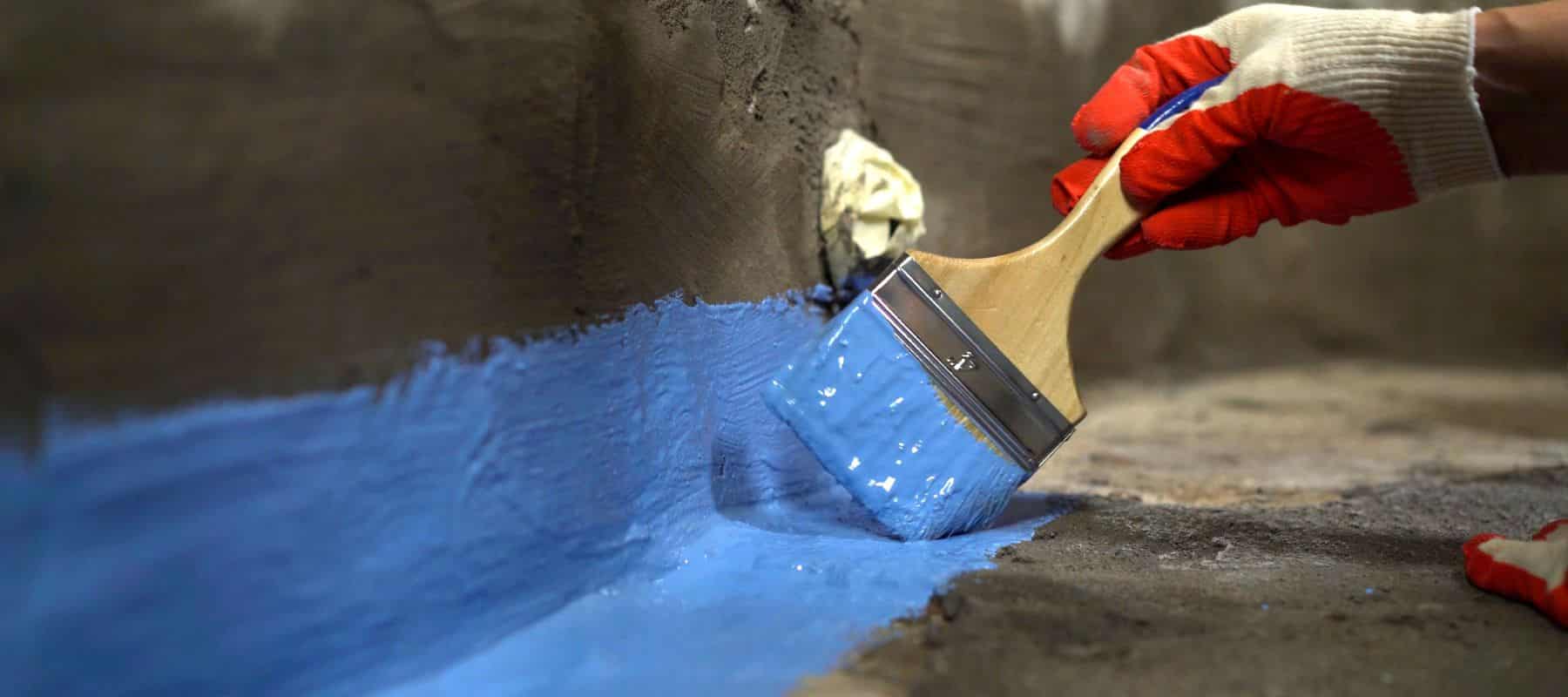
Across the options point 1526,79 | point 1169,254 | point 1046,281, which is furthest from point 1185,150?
point 1169,254

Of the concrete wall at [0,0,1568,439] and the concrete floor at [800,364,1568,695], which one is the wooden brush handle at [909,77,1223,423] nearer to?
the concrete floor at [800,364,1568,695]

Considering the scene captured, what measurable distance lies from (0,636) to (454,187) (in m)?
0.52

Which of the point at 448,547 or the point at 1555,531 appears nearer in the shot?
the point at 448,547

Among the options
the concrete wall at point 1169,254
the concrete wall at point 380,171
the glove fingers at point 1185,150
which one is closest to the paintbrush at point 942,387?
the glove fingers at point 1185,150

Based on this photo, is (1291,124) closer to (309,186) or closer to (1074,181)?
(1074,181)

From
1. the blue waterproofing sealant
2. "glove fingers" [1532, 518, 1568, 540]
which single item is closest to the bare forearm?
"glove fingers" [1532, 518, 1568, 540]

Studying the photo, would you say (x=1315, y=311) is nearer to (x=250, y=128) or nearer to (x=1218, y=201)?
(x=1218, y=201)

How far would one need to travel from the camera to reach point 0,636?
0.73 meters

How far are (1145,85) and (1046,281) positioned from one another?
1.18 feet

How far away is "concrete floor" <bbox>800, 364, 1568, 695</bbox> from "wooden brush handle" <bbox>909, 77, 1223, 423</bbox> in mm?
247

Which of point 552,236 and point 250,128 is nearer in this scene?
point 250,128

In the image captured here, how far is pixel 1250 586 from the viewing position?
3.99 feet

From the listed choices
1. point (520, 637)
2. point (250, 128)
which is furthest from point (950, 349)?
point (250, 128)

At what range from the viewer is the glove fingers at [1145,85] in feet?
5.14
